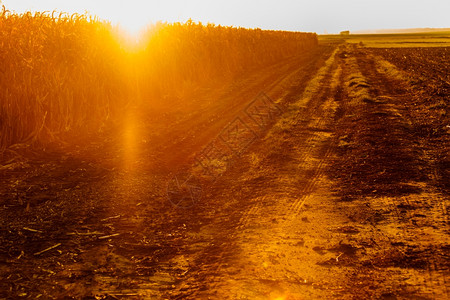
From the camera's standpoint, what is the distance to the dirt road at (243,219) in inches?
122

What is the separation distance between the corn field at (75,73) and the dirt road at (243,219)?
1072 mm

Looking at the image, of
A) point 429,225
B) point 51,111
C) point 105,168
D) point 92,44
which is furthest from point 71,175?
point 92,44

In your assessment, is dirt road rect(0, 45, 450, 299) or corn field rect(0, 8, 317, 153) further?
corn field rect(0, 8, 317, 153)

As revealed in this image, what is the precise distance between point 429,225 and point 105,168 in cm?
408

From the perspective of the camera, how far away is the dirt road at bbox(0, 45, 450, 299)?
3105 mm

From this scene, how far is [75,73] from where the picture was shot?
8.97m

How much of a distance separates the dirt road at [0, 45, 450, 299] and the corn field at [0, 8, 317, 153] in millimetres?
1072

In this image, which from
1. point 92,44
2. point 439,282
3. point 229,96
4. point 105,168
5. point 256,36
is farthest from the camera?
point 256,36

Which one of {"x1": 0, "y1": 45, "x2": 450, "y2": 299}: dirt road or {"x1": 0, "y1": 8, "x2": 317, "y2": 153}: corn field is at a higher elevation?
{"x1": 0, "y1": 8, "x2": 317, "y2": 153}: corn field

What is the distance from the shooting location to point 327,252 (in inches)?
139

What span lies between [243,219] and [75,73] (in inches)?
243

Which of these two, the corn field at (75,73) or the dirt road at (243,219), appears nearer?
the dirt road at (243,219)

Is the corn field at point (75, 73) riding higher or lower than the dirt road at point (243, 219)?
higher

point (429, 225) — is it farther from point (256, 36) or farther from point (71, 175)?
point (256, 36)
